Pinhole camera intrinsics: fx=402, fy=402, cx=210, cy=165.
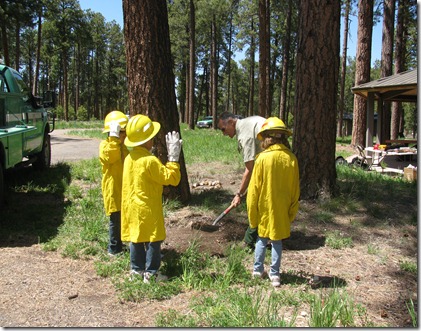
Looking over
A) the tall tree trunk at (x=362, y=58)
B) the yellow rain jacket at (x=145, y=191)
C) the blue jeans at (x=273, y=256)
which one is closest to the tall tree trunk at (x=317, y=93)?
the blue jeans at (x=273, y=256)

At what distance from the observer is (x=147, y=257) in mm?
3729

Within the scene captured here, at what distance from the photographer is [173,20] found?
106 feet

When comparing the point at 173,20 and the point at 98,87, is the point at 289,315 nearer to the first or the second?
the point at 173,20

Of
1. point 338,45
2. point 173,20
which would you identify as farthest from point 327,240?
point 173,20

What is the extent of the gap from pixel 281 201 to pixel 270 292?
813 mm

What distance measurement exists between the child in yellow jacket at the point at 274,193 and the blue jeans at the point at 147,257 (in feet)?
3.07

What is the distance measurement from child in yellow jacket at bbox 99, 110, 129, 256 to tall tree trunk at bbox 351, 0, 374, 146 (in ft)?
42.8

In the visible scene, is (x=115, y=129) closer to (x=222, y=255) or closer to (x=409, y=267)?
(x=222, y=255)

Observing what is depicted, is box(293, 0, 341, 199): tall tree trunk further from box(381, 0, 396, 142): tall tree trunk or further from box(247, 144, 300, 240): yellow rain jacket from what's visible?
box(381, 0, 396, 142): tall tree trunk

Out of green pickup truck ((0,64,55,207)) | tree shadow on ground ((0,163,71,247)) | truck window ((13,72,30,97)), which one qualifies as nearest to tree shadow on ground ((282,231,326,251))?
tree shadow on ground ((0,163,71,247))

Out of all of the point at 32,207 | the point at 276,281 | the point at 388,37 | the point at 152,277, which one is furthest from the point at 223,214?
the point at 388,37

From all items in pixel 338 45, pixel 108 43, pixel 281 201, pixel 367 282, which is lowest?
pixel 367 282

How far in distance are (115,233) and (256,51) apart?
33.9m

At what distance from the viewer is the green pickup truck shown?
227 inches
